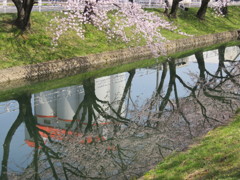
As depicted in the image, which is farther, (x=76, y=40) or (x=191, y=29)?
(x=191, y=29)

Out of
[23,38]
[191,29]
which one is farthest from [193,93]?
[191,29]

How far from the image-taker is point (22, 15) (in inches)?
800

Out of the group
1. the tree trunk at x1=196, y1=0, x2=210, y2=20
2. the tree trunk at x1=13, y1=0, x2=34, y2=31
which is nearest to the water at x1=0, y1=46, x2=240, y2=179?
the tree trunk at x1=13, y1=0, x2=34, y2=31

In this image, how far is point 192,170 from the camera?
7.04 m

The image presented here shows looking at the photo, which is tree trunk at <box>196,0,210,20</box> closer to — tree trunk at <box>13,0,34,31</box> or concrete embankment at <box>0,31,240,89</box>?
concrete embankment at <box>0,31,240,89</box>

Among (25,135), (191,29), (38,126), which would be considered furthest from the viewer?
(191,29)

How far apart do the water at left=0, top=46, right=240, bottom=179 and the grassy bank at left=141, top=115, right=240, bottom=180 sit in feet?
2.66

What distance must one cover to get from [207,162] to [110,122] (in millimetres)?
5403

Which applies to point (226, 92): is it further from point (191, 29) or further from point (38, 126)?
point (191, 29)

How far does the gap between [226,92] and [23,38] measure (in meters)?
9.82

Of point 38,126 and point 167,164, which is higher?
point 167,164

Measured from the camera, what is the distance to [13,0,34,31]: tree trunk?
19.6 m

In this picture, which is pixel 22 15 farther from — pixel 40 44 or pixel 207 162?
pixel 207 162

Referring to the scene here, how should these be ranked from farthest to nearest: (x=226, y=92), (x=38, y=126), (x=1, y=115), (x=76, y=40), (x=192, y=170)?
1. (x=76, y=40)
2. (x=226, y=92)
3. (x=1, y=115)
4. (x=38, y=126)
5. (x=192, y=170)
